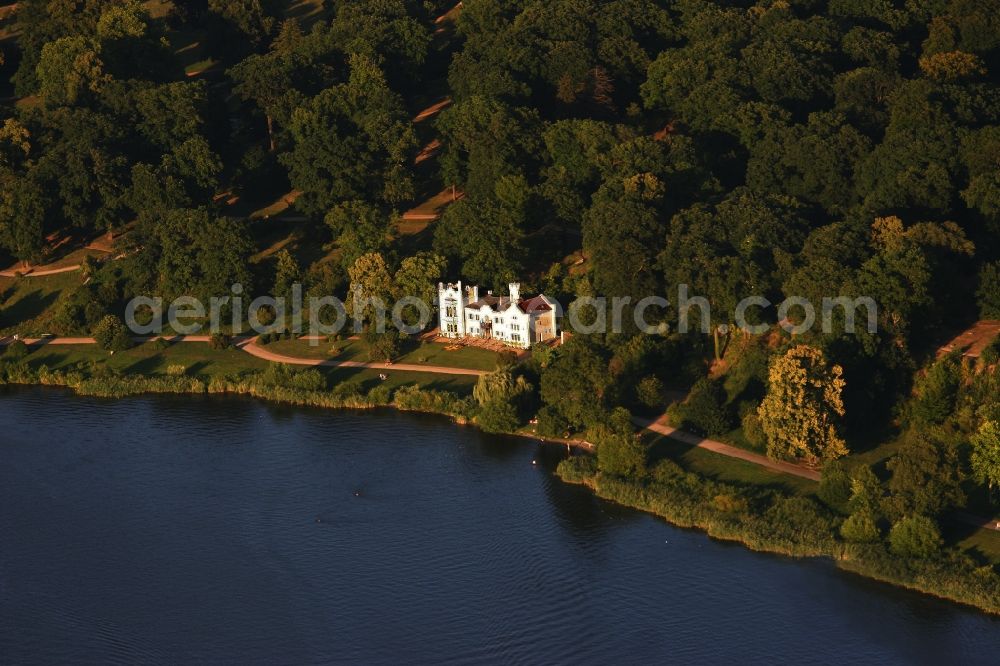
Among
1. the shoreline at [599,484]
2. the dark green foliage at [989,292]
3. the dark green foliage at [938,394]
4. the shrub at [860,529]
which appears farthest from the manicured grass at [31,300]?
the dark green foliage at [989,292]

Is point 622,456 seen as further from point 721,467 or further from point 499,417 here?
point 499,417

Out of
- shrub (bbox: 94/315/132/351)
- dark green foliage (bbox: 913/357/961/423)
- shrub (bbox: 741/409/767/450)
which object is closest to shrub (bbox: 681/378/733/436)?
shrub (bbox: 741/409/767/450)

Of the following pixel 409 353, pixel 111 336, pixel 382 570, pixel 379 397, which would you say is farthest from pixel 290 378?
pixel 382 570

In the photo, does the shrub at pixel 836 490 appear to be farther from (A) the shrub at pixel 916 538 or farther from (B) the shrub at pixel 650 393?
(B) the shrub at pixel 650 393

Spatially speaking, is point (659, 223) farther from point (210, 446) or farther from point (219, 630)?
point (219, 630)

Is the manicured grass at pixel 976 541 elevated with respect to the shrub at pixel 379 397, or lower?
lower

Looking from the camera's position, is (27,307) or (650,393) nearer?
(650,393)
